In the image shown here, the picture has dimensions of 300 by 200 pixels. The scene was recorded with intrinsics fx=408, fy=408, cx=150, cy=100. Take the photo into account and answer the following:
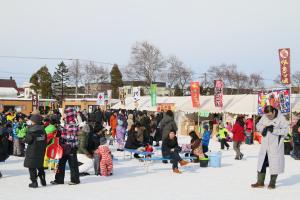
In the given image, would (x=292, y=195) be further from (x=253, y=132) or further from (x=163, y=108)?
(x=163, y=108)

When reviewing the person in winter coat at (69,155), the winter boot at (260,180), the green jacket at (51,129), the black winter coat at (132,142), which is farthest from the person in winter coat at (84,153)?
the winter boot at (260,180)

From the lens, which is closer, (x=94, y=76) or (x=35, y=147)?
(x=35, y=147)

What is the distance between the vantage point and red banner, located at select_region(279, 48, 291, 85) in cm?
1845

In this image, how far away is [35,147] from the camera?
7273mm

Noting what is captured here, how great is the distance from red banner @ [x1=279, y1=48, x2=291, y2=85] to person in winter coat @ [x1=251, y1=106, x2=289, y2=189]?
1149cm

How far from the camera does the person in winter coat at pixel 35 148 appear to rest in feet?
23.7

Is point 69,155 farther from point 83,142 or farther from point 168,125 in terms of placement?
point 168,125

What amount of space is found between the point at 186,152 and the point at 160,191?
436 cm

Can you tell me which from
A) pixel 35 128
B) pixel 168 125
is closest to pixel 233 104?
pixel 168 125

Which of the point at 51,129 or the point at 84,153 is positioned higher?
the point at 51,129

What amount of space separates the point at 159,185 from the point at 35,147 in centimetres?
247

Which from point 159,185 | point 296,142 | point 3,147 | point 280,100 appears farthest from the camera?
point 280,100

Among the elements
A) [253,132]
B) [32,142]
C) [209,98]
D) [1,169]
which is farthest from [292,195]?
[209,98]

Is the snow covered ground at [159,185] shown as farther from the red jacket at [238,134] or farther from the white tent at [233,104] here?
the white tent at [233,104]
